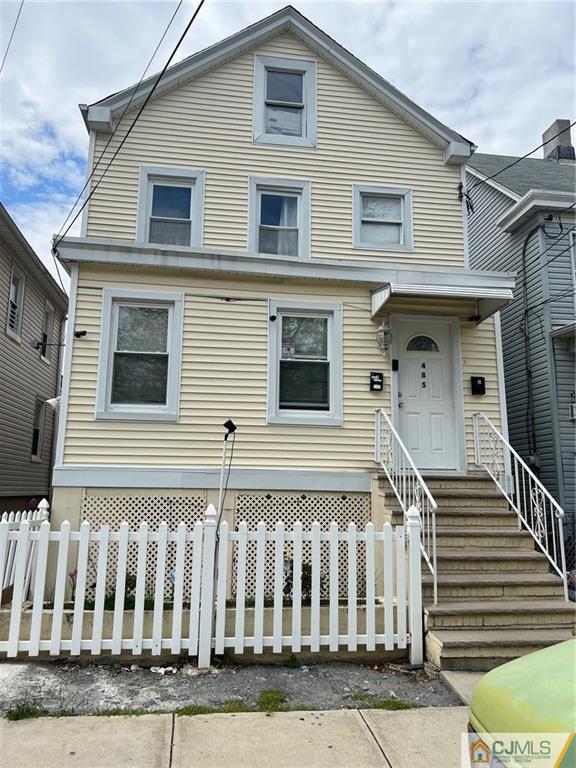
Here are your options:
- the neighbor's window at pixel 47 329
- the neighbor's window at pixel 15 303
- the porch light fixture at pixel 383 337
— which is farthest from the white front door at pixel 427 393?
the neighbor's window at pixel 47 329

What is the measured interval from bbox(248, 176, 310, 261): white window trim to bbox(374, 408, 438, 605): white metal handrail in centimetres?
283

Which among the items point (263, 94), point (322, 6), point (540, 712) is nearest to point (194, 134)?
point (263, 94)

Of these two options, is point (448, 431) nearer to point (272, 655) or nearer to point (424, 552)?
point (424, 552)

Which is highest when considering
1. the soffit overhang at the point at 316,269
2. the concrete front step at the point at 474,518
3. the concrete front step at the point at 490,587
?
the soffit overhang at the point at 316,269

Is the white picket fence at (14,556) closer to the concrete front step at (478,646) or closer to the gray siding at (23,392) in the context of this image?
the concrete front step at (478,646)

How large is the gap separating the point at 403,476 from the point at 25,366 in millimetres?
10711

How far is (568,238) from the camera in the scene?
10.3 metres

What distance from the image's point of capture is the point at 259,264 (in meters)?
7.46

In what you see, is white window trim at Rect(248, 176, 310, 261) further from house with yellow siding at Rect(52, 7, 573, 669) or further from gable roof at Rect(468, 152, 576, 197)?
gable roof at Rect(468, 152, 576, 197)

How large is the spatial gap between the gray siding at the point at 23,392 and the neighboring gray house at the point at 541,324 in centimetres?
1093

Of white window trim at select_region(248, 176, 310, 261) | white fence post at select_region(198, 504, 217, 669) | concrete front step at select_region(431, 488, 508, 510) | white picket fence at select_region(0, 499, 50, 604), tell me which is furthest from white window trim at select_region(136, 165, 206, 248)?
concrete front step at select_region(431, 488, 508, 510)

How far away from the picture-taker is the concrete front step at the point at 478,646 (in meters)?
4.57

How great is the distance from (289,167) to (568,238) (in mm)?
5772

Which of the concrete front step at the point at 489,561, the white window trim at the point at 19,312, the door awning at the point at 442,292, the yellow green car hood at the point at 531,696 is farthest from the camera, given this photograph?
the white window trim at the point at 19,312
